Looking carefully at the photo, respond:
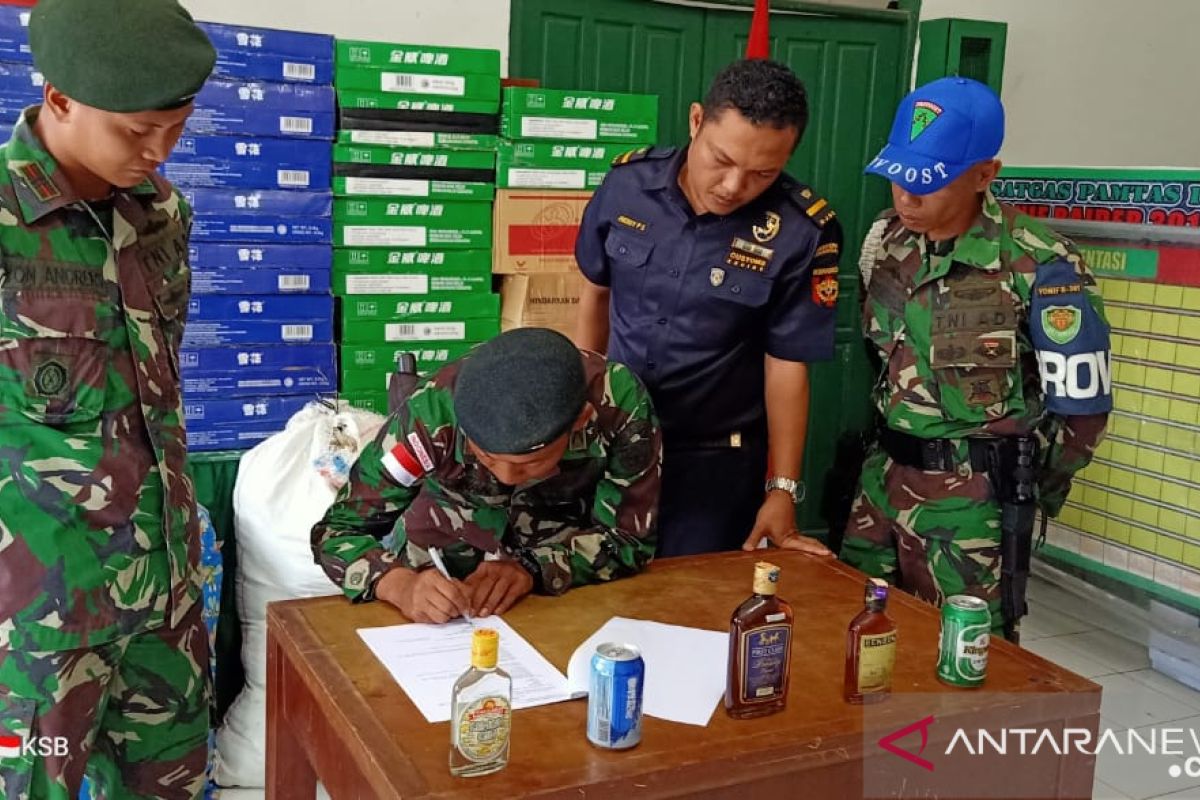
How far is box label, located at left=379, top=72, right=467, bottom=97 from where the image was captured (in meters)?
2.78

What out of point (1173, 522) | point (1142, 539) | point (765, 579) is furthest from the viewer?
point (1142, 539)

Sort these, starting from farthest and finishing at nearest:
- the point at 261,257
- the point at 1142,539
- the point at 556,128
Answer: the point at 1142,539 < the point at 556,128 < the point at 261,257

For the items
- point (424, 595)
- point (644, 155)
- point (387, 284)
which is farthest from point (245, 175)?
point (424, 595)

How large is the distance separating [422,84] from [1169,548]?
8.53ft

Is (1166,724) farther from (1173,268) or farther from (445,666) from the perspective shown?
(445,666)

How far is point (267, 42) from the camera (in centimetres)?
263

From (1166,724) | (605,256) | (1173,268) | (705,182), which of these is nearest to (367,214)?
(605,256)

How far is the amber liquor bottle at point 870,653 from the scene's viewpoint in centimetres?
139

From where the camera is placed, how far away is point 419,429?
1757 millimetres

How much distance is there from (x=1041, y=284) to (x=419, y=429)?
123cm

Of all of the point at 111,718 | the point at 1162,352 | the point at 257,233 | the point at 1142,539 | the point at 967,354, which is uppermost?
the point at 257,233

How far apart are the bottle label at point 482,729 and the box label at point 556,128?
1993mm

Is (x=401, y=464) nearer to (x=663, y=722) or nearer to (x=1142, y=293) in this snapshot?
(x=663, y=722)

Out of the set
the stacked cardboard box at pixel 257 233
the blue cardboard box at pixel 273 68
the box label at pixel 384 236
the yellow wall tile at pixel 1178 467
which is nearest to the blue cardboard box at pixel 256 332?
the stacked cardboard box at pixel 257 233
